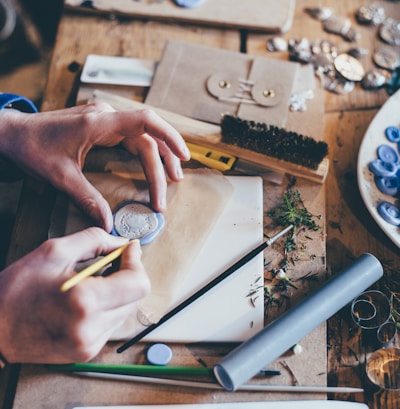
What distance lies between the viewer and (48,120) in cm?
105

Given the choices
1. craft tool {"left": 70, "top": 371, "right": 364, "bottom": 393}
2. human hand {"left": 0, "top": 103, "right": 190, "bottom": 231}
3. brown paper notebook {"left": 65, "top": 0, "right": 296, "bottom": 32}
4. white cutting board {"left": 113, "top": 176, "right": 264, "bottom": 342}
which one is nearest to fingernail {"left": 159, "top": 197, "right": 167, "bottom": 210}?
human hand {"left": 0, "top": 103, "right": 190, "bottom": 231}

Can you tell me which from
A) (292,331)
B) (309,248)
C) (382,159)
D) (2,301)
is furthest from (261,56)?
(2,301)

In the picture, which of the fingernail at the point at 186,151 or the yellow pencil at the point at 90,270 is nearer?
the yellow pencil at the point at 90,270

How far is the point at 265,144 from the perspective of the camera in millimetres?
1081

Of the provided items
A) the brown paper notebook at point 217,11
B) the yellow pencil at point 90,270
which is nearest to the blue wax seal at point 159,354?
the yellow pencil at point 90,270

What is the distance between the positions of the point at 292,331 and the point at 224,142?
41 cm

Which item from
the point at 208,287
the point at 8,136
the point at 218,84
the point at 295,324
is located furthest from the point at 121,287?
the point at 218,84

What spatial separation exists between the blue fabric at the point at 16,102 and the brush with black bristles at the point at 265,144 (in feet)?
0.98

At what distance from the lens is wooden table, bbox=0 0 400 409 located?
35.6 inches

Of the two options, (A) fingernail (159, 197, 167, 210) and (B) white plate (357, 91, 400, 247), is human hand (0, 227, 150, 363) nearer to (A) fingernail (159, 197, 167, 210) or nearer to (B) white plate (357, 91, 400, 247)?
(A) fingernail (159, 197, 167, 210)

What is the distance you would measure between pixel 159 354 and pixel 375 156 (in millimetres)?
590

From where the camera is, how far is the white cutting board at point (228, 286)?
0.94m

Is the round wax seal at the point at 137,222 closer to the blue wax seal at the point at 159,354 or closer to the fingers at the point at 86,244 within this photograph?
the fingers at the point at 86,244

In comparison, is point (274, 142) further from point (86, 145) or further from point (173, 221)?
point (86, 145)
